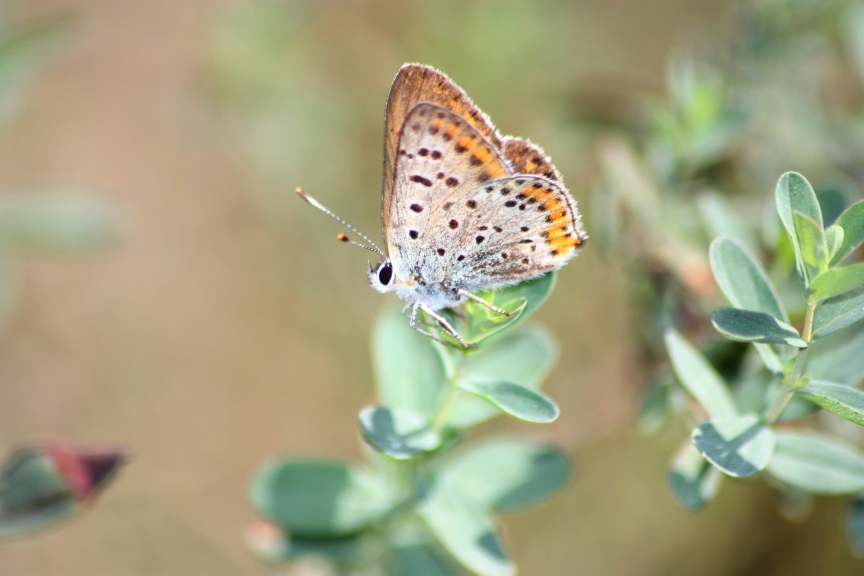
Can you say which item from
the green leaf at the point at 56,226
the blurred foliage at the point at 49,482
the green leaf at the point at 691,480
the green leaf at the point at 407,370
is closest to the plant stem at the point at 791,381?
the green leaf at the point at 691,480

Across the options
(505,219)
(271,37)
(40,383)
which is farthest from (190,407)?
(505,219)

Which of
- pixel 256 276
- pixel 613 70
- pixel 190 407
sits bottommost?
pixel 190 407

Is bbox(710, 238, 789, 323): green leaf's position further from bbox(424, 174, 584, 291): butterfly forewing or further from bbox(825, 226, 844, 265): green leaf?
bbox(424, 174, 584, 291): butterfly forewing

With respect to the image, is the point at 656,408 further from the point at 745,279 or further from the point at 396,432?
the point at 396,432

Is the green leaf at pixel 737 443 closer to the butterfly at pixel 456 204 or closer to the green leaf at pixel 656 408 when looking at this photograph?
the green leaf at pixel 656 408

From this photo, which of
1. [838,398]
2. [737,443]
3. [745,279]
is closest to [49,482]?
[737,443]

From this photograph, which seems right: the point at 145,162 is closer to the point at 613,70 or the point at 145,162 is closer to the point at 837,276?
the point at 613,70

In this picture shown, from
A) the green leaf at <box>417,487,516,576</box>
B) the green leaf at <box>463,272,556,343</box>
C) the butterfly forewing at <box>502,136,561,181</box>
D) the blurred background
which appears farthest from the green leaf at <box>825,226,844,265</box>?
the blurred background

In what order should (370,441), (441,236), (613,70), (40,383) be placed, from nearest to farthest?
(370,441) < (441,236) < (40,383) < (613,70)
